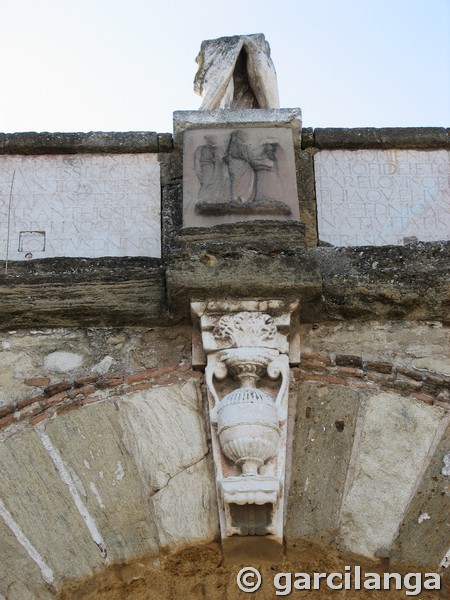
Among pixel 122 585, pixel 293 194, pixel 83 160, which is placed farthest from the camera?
pixel 83 160

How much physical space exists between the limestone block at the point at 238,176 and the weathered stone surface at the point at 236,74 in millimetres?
395

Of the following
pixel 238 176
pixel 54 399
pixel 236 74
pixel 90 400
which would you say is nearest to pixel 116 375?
pixel 90 400

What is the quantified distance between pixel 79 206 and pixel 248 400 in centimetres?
152

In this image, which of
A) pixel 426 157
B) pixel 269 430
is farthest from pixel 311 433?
pixel 426 157

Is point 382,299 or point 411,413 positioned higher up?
point 382,299

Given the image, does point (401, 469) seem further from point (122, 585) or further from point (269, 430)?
point (122, 585)

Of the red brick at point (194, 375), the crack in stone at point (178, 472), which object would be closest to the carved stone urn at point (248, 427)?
the crack in stone at point (178, 472)

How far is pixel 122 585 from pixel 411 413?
1.28 metres

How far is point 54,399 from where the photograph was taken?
5336 mm

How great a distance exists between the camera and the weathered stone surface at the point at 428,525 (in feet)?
16.2

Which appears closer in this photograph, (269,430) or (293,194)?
(269,430)

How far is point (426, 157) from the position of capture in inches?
249

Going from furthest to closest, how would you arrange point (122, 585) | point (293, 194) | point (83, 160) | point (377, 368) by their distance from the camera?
point (83, 160) → point (293, 194) → point (377, 368) → point (122, 585)

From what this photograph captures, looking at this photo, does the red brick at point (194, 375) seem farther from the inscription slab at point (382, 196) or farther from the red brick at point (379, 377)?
the inscription slab at point (382, 196)
